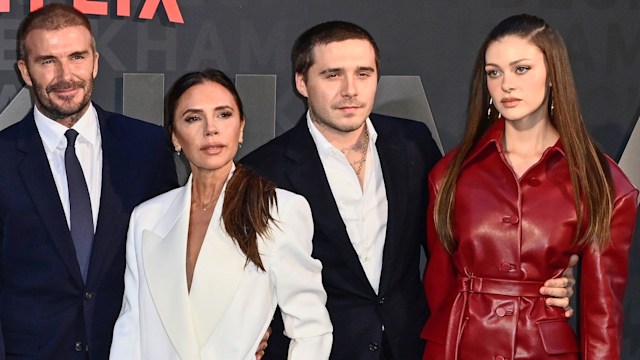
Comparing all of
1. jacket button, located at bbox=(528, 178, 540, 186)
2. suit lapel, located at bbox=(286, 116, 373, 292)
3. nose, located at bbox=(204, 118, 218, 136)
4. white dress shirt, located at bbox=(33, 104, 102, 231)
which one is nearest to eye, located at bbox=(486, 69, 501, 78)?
jacket button, located at bbox=(528, 178, 540, 186)


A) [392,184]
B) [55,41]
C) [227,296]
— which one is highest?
[55,41]

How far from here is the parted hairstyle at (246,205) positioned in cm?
296

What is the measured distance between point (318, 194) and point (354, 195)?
13 centimetres

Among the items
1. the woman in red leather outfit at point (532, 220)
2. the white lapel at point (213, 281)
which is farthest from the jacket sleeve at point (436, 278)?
the white lapel at point (213, 281)

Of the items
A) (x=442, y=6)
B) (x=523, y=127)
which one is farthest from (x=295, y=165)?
(x=442, y=6)

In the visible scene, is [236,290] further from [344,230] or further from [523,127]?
[523,127]

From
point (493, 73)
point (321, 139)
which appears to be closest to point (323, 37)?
point (321, 139)

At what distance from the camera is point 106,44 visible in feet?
13.8

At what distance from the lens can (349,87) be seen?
3.31 m

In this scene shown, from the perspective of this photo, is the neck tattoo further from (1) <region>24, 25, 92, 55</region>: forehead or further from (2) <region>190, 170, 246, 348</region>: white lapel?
(1) <region>24, 25, 92, 55</region>: forehead

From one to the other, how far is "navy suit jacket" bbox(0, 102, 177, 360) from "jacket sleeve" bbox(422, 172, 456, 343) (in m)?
1.01

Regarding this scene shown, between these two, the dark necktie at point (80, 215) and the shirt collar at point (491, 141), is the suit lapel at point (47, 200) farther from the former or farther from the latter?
the shirt collar at point (491, 141)

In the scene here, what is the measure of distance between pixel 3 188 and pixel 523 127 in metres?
1.70

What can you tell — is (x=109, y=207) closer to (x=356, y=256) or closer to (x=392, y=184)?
(x=356, y=256)
